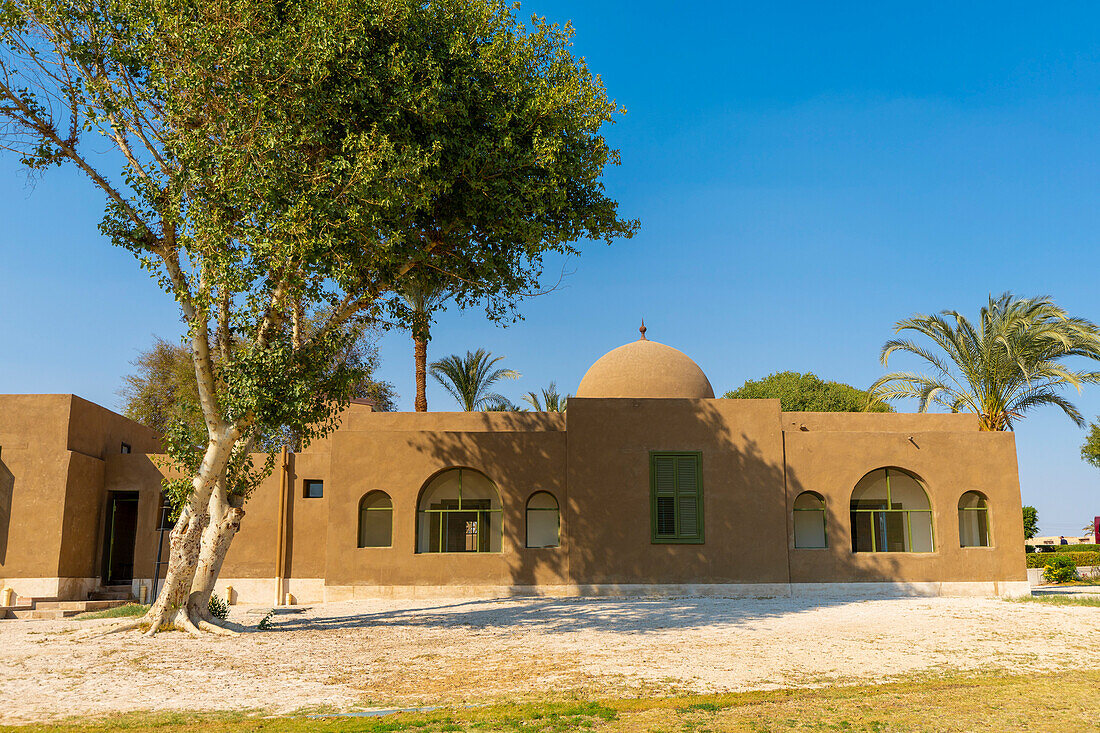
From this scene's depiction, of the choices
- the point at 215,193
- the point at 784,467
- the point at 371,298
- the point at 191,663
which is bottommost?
the point at 191,663

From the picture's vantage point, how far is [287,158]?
12180 millimetres

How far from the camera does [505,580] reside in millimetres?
19016

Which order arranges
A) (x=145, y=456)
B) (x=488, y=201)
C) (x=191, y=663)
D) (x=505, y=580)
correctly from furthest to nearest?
(x=145, y=456) < (x=505, y=580) < (x=488, y=201) < (x=191, y=663)

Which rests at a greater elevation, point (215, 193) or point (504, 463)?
point (215, 193)

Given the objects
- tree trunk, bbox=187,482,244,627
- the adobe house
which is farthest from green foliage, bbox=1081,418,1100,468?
tree trunk, bbox=187,482,244,627

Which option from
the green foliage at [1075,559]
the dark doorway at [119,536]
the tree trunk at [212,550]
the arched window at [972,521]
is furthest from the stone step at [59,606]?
the green foliage at [1075,559]

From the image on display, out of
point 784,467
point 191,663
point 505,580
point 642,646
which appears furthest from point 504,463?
point 191,663

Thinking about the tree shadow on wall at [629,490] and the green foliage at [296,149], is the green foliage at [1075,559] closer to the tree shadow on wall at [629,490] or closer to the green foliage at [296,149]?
the tree shadow on wall at [629,490]

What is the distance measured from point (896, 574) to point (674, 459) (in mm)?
5813

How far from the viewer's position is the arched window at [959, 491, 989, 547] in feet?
67.2

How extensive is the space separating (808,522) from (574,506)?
621 centimetres

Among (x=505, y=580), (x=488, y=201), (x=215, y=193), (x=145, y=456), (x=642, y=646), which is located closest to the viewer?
(x=642, y=646)

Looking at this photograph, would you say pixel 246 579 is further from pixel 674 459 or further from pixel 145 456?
pixel 674 459

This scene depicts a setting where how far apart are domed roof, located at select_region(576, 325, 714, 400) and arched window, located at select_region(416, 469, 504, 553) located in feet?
15.1
